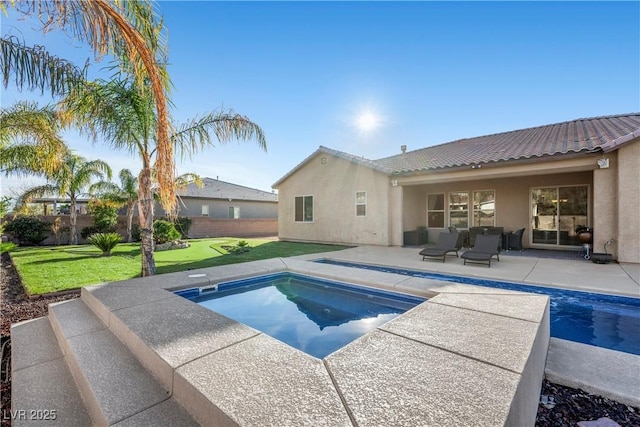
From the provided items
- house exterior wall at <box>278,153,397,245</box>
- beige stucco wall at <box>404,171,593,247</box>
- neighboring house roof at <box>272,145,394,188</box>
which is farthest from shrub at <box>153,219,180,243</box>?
beige stucco wall at <box>404,171,593,247</box>

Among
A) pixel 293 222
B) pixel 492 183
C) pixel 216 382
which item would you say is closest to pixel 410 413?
pixel 216 382

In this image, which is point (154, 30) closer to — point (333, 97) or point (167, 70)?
point (167, 70)

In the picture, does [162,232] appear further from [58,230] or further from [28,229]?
[28,229]

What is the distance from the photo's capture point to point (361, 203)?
1539 centimetres

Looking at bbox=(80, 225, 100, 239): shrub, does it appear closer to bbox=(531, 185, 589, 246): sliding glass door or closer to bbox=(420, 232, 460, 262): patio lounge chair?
bbox=(420, 232, 460, 262): patio lounge chair

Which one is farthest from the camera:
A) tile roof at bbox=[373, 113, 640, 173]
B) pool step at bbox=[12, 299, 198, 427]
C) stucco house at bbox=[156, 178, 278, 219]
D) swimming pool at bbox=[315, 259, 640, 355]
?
stucco house at bbox=[156, 178, 278, 219]

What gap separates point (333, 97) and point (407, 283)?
10764 mm

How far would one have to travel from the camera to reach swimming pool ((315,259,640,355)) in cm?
443

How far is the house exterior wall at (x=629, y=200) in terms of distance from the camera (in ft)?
28.3

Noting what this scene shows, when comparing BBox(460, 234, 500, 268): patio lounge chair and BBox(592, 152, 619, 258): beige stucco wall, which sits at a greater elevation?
BBox(592, 152, 619, 258): beige stucco wall

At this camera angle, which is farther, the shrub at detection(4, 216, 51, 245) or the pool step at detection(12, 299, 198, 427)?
the shrub at detection(4, 216, 51, 245)

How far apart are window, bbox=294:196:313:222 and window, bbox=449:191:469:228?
804cm

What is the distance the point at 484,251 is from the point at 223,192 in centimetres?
2611

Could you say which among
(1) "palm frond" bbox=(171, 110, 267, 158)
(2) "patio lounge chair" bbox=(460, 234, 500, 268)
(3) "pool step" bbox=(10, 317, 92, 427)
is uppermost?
(1) "palm frond" bbox=(171, 110, 267, 158)
